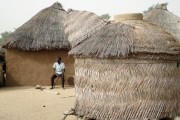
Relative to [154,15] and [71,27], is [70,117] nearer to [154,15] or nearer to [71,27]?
[71,27]

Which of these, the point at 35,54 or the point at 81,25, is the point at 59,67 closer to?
the point at 35,54

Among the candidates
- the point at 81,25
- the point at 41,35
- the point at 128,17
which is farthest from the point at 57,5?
the point at 128,17

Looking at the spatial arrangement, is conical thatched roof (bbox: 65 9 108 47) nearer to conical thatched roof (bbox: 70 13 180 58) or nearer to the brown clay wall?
conical thatched roof (bbox: 70 13 180 58)

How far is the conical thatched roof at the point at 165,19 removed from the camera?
62.4 feet

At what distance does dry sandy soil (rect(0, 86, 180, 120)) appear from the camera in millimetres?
8203

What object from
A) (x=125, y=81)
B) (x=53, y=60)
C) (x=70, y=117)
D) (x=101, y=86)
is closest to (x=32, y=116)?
(x=70, y=117)

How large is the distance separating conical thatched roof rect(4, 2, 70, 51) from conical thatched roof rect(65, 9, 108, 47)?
5.79 m

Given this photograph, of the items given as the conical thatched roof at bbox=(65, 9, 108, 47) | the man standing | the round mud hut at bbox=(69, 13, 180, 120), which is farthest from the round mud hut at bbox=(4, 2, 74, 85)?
the round mud hut at bbox=(69, 13, 180, 120)

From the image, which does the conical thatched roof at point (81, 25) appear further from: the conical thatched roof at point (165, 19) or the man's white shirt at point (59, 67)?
the conical thatched roof at point (165, 19)

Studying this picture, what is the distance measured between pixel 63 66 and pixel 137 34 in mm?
6771

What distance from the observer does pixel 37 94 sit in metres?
12.0

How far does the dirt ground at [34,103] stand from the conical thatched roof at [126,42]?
185 centimetres

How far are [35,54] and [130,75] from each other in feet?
28.3

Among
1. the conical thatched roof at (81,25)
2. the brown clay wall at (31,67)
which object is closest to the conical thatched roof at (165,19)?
the brown clay wall at (31,67)
